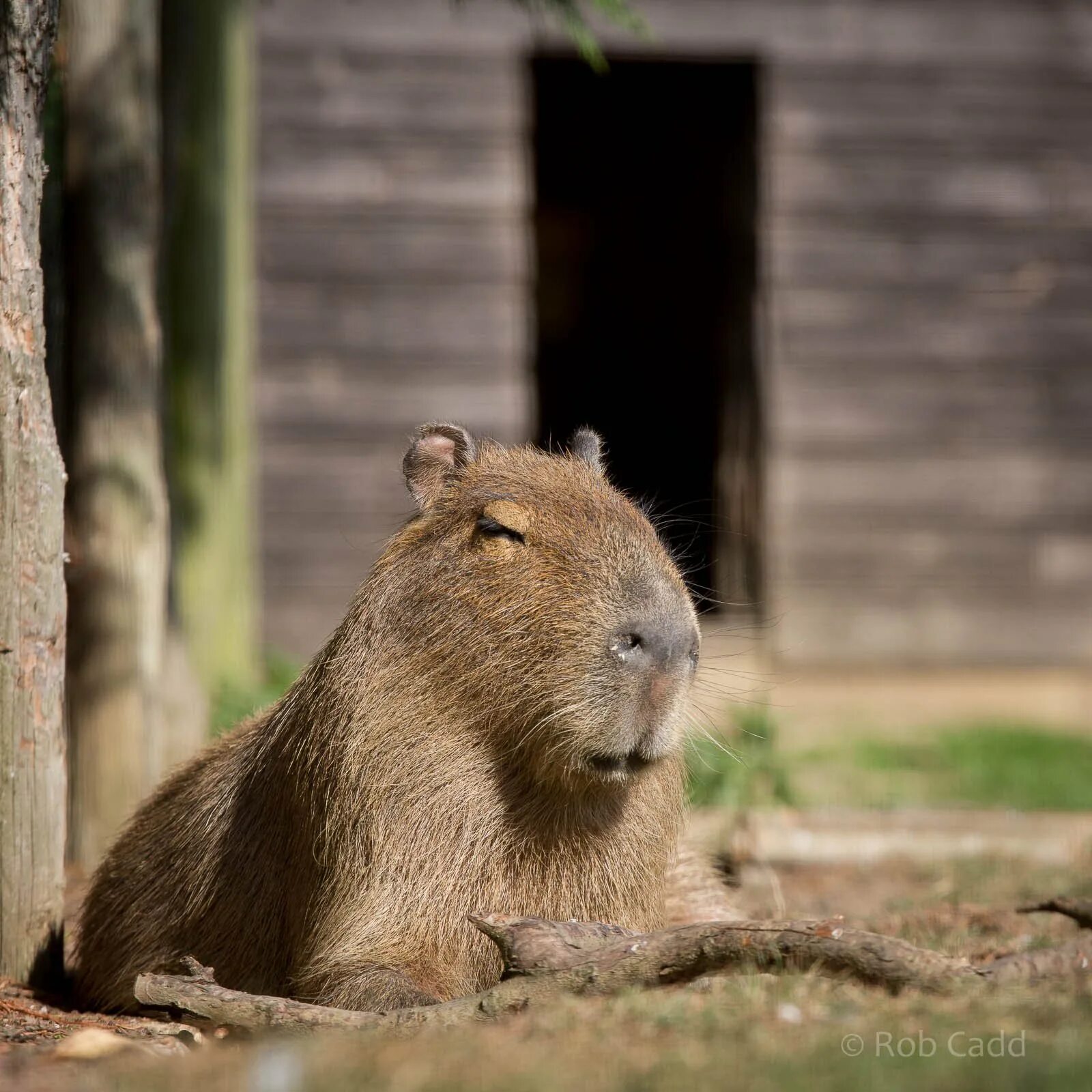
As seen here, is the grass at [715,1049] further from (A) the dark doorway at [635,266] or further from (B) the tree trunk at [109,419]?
(A) the dark doorway at [635,266]

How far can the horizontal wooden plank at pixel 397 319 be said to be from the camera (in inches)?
336

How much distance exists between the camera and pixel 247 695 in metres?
6.01

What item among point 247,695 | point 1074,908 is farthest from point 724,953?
point 247,695

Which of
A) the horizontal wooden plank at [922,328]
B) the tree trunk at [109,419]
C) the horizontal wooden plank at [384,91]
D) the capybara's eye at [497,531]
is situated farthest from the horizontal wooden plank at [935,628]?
the capybara's eye at [497,531]

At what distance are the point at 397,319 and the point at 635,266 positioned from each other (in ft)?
21.0

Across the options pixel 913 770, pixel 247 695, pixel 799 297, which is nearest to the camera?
pixel 247 695

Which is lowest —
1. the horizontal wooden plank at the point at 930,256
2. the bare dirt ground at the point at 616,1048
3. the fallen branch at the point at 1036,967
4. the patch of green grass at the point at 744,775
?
the patch of green grass at the point at 744,775

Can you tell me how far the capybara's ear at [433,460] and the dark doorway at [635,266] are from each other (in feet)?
25.5

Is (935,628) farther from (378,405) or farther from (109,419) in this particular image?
(109,419)

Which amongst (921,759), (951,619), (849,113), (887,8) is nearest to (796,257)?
(849,113)

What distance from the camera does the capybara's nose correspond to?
2.75 meters

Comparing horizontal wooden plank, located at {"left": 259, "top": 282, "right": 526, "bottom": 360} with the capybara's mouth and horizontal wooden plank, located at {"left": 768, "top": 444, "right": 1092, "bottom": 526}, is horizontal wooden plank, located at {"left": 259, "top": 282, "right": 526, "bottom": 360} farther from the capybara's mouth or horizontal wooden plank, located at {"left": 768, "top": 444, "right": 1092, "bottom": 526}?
the capybara's mouth

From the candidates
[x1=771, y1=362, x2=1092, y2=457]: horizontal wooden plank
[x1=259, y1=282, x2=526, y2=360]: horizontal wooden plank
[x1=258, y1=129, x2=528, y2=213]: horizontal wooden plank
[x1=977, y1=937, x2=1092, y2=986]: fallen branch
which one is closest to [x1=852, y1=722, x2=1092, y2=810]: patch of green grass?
[x1=771, y1=362, x2=1092, y2=457]: horizontal wooden plank

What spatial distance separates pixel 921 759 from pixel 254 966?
180 inches
